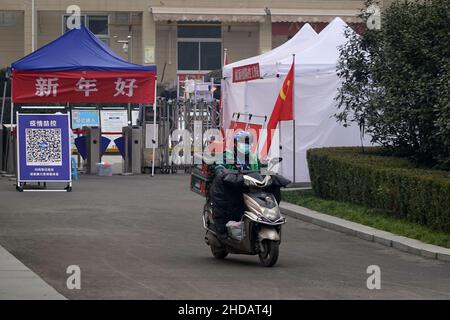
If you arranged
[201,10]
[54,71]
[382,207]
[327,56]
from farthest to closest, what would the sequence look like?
[201,10], [54,71], [327,56], [382,207]

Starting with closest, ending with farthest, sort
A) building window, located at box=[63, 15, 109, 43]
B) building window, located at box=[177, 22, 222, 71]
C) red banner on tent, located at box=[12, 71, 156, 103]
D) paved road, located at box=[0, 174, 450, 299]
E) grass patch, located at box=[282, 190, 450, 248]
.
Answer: paved road, located at box=[0, 174, 450, 299], grass patch, located at box=[282, 190, 450, 248], red banner on tent, located at box=[12, 71, 156, 103], building window, located at box=[63, 15, 109, 43], building window, located at box=[177, 22, 222, 71]

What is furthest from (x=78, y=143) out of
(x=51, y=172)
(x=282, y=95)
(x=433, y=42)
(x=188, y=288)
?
(x=188, y=288)

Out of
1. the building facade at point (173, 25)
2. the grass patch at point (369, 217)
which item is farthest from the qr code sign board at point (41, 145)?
the building facade at point (173, 25)

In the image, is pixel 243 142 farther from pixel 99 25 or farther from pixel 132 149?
pixel 99 25

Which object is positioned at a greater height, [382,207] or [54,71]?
[54,71]

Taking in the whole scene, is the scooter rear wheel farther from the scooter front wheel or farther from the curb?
the curb

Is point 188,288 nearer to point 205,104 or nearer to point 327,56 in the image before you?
point 327,56

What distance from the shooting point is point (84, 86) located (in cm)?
2830

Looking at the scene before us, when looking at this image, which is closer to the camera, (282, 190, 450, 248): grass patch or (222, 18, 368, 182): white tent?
(282, 190, 450, 248): grass patch

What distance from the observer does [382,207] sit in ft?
60.3

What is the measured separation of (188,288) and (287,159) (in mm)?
14360

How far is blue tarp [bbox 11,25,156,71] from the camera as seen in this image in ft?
91.6

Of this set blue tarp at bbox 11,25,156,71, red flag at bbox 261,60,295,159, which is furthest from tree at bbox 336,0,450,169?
blue tarp at bbox 11,25,156,71

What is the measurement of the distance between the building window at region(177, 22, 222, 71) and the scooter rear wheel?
43.7m
